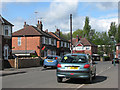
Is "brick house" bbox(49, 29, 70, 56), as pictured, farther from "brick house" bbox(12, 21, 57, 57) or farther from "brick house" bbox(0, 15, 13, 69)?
"brick house" bbox(0, 15, 13, 69)

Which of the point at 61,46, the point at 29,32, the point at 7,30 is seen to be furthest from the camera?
the point at 61,46

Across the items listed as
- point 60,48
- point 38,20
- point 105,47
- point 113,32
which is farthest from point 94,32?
point 38,20

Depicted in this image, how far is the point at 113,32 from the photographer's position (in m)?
101

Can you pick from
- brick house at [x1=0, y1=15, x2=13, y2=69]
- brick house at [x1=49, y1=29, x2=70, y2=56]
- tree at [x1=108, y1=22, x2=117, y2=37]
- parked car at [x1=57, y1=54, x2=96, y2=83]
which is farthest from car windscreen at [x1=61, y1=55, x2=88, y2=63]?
tree at [x1=108, y1=22, x2=117, y2=37]

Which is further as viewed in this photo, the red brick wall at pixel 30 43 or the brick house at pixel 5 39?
the red brick wall at pixel 30 43

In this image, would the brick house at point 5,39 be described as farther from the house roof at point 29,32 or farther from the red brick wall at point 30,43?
the house roof at point 29,32

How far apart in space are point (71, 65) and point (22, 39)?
3778 cm

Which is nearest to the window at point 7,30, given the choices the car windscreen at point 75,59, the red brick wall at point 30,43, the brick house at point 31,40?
the brick house at point 31,40

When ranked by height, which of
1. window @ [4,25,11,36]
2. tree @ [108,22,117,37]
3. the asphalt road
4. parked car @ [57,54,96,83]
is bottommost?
the asphalt road

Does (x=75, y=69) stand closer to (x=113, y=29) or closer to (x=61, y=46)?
(x=61, y=46)

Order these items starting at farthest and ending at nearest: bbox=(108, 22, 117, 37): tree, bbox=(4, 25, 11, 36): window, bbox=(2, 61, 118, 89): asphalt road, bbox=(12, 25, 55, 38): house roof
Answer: bbox=(108, 22, 117, 37): tree < bbox=(12, 25, 55, 38): house roof < bbox=(4, 25, 11, 36): window < bbox=(2, 61, 118, 89): asphalt road

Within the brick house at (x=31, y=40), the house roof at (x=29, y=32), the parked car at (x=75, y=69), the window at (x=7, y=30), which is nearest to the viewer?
the parked car at (x=75, y=69)

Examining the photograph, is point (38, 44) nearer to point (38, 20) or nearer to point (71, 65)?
point (38, 20)

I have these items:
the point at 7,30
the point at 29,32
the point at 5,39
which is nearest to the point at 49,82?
the point at 5,39
